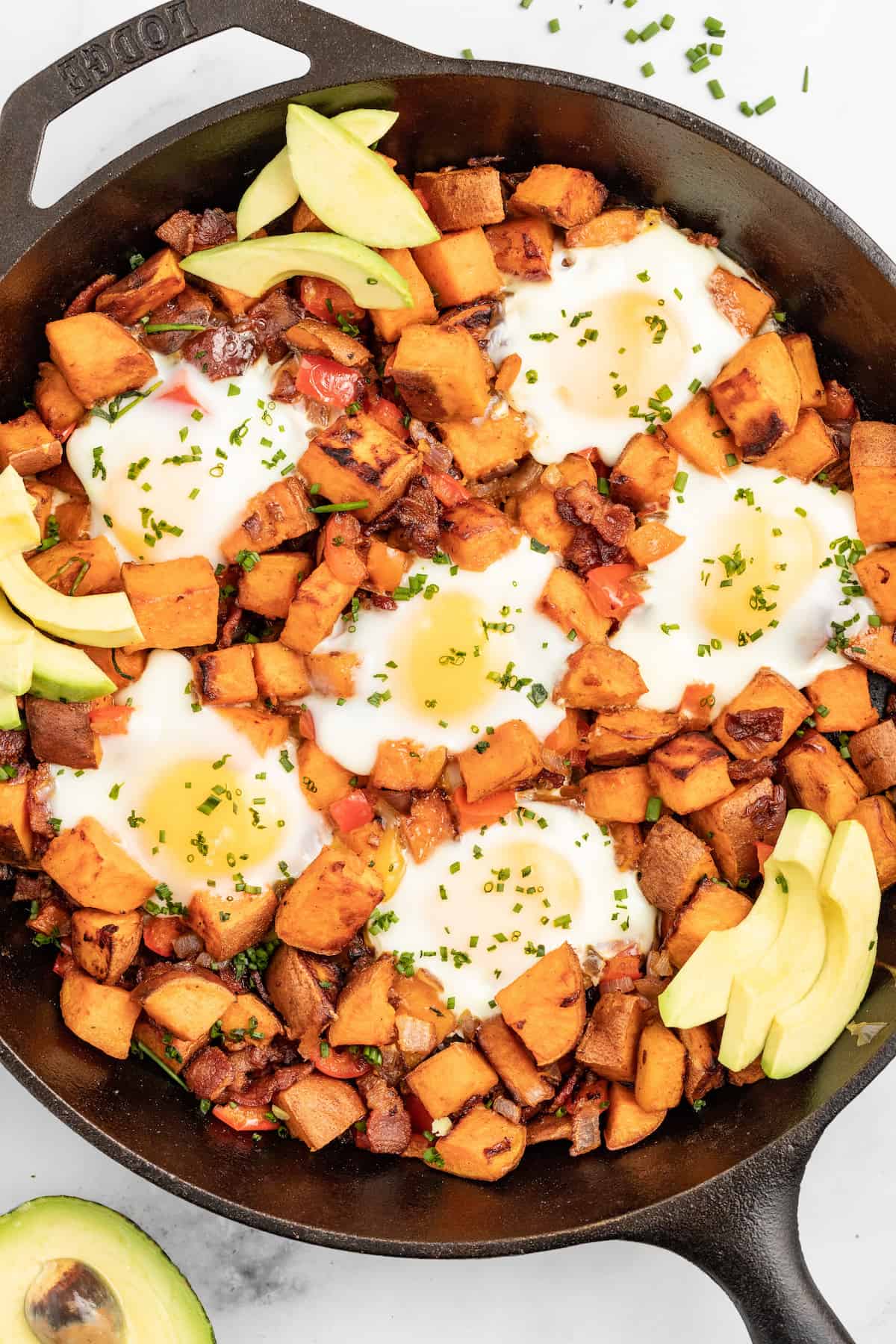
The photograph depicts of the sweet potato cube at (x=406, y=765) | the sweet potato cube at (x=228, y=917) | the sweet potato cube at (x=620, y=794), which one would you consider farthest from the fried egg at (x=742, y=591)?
the sweet potato cube at (x=228, y=917)

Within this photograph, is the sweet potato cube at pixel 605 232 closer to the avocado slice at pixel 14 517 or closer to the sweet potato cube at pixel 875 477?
the sweet potato cube at pixel 875 477

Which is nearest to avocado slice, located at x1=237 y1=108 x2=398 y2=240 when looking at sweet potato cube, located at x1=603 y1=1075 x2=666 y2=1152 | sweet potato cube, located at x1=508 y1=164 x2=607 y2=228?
sweet potato cube, located at x1=508 y1=164 x2=607 y2=228

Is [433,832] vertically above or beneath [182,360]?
beneath

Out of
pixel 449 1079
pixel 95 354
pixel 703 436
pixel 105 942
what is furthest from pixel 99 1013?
pixel 703 436

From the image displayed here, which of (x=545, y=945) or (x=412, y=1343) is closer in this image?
(x=545, y=945)

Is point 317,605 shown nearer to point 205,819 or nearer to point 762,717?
point 205,819

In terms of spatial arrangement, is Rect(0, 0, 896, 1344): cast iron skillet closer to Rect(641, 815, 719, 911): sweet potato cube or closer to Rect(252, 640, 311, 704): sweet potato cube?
Rect(641, 815, 719, 911): sweet potato cube

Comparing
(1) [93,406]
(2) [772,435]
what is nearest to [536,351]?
(2) [772,435]

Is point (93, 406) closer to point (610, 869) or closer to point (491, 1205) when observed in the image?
point (610, 869)
